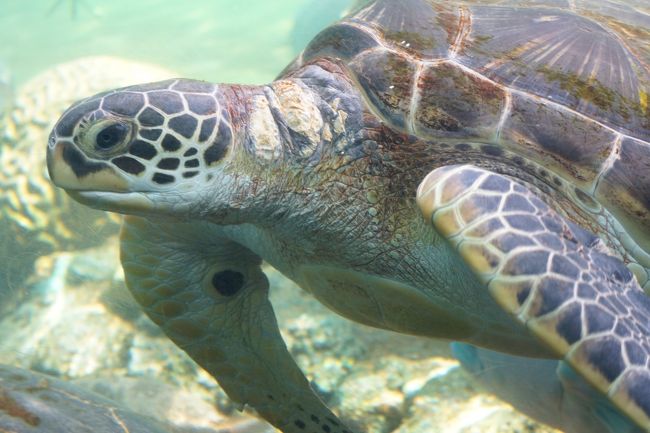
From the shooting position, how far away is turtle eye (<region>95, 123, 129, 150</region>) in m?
1.75

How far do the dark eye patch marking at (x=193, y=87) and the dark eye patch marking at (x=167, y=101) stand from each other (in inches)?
2.1

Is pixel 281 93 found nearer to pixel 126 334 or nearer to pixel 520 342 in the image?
pixel 520 342

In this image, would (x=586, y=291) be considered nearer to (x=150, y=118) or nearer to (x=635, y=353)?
(x=635, y=353)

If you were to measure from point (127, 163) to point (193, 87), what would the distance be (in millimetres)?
408

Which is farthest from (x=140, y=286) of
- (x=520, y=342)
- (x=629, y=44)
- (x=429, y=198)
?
(x=629, y=44)

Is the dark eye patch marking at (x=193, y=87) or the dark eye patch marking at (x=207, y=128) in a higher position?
the dark eye patch marking at (x=193, y=87)

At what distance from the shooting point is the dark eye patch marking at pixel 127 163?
1759 mm

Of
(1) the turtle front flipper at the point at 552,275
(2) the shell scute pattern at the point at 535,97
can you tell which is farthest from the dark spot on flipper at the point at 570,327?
(2) the shell scute pattern at the point at 535,97

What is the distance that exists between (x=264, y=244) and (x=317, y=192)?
0.43 m

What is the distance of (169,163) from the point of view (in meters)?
1.79

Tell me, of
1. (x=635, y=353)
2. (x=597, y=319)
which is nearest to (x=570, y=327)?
(x=597, y=319)

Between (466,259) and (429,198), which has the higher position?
(429,198)

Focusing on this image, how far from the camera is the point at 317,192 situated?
2088mm

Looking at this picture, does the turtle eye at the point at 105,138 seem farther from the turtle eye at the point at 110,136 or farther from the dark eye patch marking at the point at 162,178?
the dark eye patch marking at the point at 162,178
